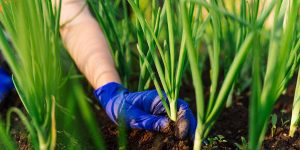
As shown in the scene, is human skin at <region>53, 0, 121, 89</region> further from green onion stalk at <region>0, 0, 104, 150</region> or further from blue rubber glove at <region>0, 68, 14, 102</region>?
green onion stalk at <region>0, 0, 104, 150</region>

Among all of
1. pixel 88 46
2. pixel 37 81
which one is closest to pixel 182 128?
pixel 37 81

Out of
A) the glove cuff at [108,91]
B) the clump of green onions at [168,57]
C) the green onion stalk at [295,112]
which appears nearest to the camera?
the clump of green onions at [168,57]

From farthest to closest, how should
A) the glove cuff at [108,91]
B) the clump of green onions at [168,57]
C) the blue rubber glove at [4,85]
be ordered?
the blue rubber glove at [4,85] → the glove cuff at [108,91] → the clump of green onions at [168,57]

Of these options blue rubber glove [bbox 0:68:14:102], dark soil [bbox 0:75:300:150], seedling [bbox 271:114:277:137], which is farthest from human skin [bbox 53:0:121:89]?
seedling [bbox 271:114:277:137]

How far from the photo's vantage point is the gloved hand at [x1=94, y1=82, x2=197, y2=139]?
1.28 meters

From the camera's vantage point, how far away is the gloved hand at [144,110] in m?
1.28

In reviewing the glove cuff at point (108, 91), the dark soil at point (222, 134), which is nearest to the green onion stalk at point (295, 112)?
the dark soil at point (222, 134)

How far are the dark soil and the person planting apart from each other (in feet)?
0.11

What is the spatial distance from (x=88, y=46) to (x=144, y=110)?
439mm

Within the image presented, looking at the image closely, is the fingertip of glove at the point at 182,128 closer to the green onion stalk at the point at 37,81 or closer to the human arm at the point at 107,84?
the human arm at the point at 107,84

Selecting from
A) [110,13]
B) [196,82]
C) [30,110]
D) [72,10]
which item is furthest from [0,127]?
[72,10]

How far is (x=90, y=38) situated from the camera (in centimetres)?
176

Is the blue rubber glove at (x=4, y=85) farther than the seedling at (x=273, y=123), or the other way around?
the blue rubber glove at (x=4, y=85)

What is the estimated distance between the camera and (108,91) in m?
1.51
